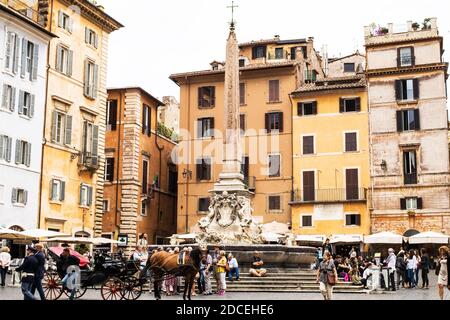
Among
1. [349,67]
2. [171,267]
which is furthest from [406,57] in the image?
[171,267]

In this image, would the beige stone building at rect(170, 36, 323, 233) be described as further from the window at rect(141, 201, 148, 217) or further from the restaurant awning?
the restaurant awning

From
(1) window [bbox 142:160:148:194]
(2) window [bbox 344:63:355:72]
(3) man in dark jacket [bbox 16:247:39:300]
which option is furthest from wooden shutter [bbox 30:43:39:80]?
(2) window [bbox 344:63:355:72]

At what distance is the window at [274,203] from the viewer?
42.8 metres

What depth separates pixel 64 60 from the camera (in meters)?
35.0

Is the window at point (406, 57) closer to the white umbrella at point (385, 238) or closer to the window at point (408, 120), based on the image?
the window at point (408, 120)

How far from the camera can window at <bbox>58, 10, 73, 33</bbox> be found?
3478 cm

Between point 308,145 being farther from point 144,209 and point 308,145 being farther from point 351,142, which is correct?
point 144,209

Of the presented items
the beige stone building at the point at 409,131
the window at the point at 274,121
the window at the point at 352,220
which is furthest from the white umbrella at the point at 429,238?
the window at the point at 274,121

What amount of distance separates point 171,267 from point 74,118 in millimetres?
21066

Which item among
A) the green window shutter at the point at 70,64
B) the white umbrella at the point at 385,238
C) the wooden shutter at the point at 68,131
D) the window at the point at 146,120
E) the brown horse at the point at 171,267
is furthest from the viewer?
the window at the point at 146,120

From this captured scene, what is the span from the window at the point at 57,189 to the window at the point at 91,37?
28.1 feet

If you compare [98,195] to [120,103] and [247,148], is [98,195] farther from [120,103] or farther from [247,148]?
[247,148]

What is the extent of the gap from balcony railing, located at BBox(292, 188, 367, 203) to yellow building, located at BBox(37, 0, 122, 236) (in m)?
12.7

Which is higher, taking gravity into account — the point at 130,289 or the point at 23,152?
the point at 23,152
